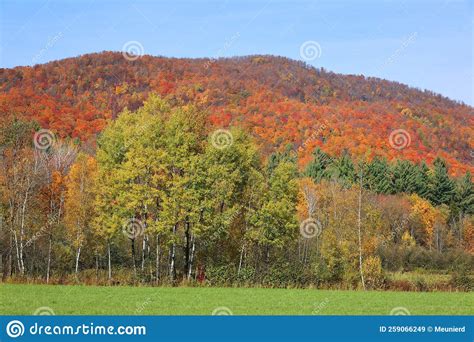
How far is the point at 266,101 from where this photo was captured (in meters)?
142

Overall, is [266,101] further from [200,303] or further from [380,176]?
[200,303]

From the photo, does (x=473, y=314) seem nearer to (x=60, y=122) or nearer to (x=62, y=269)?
(x=62, y=269)

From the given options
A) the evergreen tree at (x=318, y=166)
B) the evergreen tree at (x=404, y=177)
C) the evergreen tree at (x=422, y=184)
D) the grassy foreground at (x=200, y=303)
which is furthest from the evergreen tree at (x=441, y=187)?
the grassy foreground at (x=200, y=303)

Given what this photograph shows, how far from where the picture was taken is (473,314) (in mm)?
23453

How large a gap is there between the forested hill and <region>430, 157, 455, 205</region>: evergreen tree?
12991 millimetres

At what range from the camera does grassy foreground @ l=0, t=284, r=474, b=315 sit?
21797 millimetres

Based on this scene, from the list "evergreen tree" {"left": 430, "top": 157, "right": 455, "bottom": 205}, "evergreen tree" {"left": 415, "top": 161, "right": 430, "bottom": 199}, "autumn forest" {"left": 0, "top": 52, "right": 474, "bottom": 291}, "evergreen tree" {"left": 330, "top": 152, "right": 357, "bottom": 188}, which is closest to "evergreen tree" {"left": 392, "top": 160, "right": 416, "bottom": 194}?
"evergreen tree" {"left": 415, "top": 161, "right": 430, "bottom": 199}

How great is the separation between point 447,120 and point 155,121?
117 m

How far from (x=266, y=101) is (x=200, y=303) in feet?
392

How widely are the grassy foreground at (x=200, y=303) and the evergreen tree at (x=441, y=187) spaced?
63.2 m

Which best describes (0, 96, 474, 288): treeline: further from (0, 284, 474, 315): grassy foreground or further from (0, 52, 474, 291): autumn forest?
(0, 284, 474, 315): grassy foreground

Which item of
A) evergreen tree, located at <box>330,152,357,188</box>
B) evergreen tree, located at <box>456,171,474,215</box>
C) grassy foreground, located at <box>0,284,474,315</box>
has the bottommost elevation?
grassy foreground, located at <box>0,284,474,315</box>
